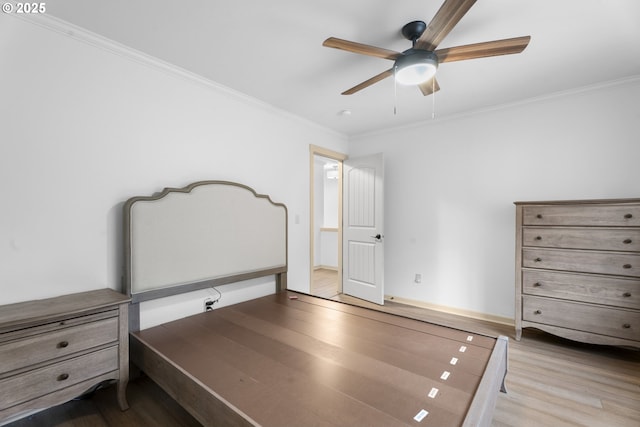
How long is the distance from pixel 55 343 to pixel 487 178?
4066 millimetres

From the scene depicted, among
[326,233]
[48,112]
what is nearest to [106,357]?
[48,112]

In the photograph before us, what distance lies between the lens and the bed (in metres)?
1.29

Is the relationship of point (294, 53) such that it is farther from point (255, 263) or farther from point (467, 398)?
point (467, 398)

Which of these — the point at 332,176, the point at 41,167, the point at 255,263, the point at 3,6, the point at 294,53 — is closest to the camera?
the point at 3,6

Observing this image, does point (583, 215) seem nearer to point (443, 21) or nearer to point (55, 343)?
point (443, 21)

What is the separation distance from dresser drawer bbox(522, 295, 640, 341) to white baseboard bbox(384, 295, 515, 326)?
505mm

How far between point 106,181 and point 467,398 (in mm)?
2627

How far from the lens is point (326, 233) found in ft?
21.4

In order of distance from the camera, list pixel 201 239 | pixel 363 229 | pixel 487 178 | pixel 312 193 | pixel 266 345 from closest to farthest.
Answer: pixel 266 345, pixel 201 239, pixel 487 178, pixel 312 193, pixel 363 229

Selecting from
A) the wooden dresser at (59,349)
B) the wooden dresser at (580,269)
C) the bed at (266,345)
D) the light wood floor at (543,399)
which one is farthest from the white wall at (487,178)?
the wooden dresser at (59,349)

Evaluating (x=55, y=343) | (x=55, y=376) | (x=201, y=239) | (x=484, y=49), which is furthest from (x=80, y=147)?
(x=484, y=49)

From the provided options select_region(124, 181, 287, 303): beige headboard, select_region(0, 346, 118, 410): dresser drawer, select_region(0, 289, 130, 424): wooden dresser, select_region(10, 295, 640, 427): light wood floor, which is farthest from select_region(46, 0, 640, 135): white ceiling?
select_region(10, 295, 640, 427): light wood floor

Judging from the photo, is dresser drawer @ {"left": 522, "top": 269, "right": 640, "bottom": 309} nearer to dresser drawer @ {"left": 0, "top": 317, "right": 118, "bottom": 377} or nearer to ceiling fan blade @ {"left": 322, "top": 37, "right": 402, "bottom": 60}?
ceiling fan blade @ {"left": 322, "top": 37, "right": 402, "bottom": 60}

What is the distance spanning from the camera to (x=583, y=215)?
8.12 ft
